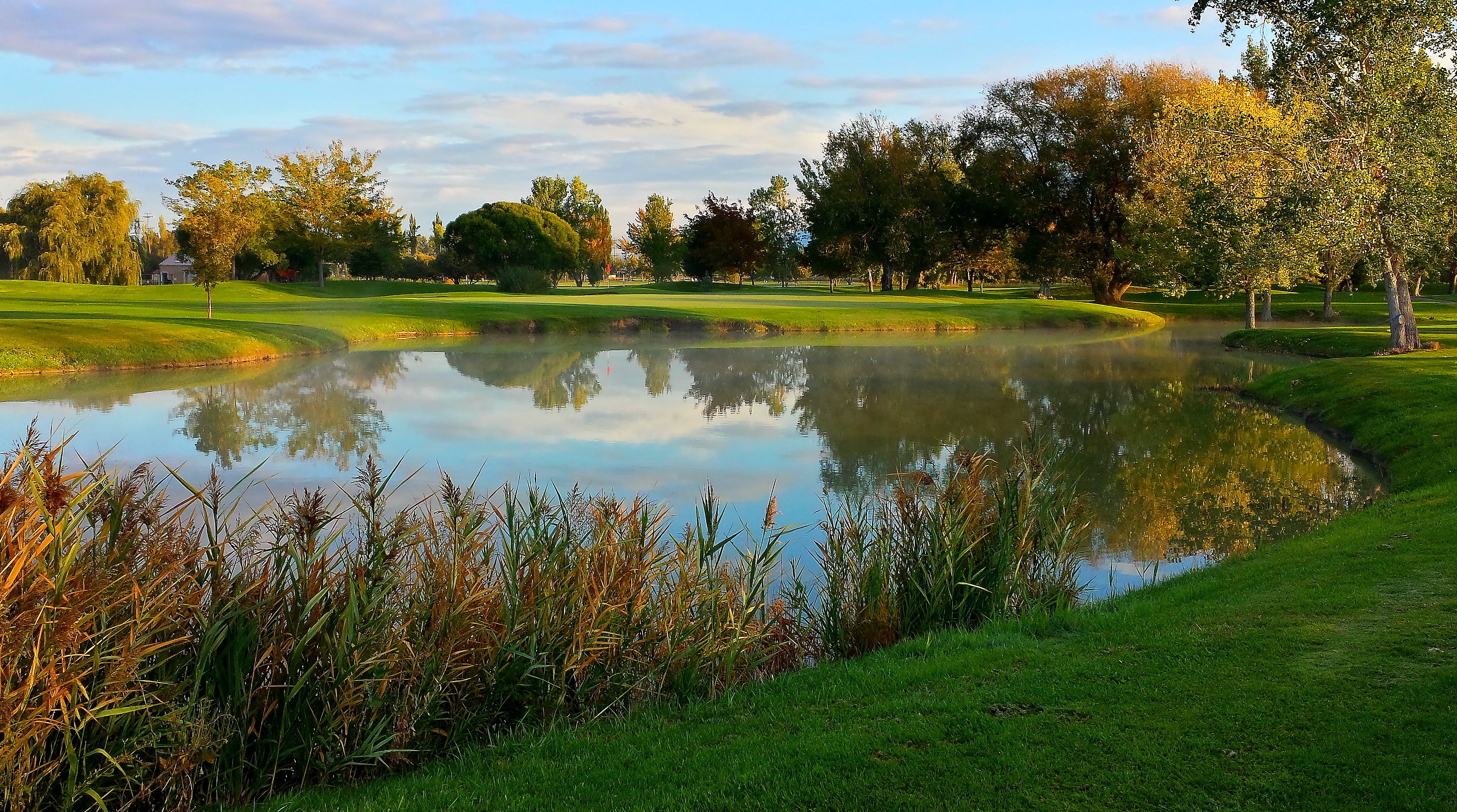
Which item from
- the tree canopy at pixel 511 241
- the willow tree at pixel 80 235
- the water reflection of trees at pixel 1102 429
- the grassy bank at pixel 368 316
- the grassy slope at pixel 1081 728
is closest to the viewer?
the grassy slope at pixel 1081 728

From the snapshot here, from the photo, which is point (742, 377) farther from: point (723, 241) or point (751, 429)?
point (723, 241)

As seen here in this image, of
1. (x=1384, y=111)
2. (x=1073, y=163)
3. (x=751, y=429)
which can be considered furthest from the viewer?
(x=1073, y=163)

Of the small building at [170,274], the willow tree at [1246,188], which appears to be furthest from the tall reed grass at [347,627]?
the small building at [170,274]

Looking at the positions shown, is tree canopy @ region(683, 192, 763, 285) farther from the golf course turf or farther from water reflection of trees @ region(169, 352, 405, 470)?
the golf course turf

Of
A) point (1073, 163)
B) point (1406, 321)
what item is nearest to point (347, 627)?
point (1406, 321)

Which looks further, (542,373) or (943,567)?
(542,373)

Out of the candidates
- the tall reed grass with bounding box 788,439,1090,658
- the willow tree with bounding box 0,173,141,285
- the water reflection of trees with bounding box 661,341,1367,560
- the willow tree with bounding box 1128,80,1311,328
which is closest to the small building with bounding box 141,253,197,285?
the willow tree with bounding box 0,173,141,285

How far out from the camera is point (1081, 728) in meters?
5.05

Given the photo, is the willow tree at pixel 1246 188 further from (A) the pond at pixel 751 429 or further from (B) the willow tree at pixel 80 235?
(B) the willow tree at pixel 80 235

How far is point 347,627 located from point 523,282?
66.5 metres

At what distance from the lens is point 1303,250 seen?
932 inches

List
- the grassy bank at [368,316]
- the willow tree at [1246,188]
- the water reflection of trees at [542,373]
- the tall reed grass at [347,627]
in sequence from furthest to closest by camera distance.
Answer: the grassy bank at [368,316], the willow tree at [1246,188], the water reflection of trees at [542,373], the tall reed grass at [347,627]

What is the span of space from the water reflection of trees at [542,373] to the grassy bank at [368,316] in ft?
20.8

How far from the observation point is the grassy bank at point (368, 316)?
1056 inches
